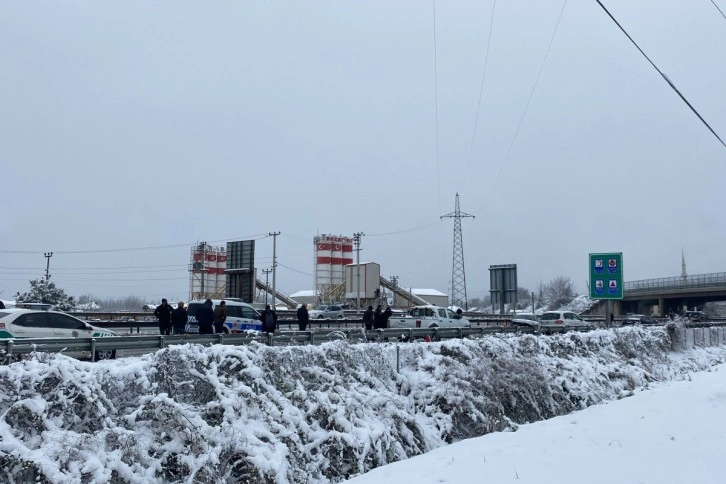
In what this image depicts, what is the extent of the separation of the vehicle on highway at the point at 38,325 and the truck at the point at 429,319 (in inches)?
657

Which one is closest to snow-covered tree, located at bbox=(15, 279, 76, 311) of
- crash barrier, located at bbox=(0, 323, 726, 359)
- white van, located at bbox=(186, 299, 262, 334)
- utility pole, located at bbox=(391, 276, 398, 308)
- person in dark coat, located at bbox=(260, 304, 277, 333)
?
white van, located at bbox=(186, 299, 262, 334)

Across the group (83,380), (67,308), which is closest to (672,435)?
(83,380)

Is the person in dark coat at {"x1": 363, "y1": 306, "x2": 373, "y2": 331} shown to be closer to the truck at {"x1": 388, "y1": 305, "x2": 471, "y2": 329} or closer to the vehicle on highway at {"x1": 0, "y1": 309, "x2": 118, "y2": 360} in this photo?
the truck at {"x1": 388, "y1": 305, "x2": 471, "y2": 329}

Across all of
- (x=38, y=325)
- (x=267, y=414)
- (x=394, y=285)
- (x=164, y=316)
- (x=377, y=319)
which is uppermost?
(x=394, y=285)

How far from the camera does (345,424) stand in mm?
10281

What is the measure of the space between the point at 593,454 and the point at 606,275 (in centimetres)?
1950

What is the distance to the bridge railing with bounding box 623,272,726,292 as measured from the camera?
68562 mm

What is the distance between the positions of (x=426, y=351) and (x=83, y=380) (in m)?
7.78

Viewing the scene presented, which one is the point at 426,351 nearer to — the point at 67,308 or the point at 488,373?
the point at 488,373

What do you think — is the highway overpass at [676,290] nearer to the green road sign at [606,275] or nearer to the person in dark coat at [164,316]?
the green road sign at [606,275]

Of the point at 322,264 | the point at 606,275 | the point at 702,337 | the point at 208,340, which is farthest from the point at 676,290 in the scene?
the point at 208,340

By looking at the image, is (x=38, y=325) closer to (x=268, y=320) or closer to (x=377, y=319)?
(x=268, y=320)

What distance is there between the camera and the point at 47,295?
1834 inches

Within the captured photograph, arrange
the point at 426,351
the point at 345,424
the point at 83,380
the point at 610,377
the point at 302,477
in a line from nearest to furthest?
the point at 83,380 < the point at 302,477 < the point at 345,424 < the point at 426,351 < the point at 610,377
